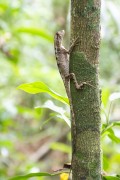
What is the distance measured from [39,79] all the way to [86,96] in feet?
7.03

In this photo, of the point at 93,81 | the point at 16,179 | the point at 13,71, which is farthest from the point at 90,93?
the point at 13,71

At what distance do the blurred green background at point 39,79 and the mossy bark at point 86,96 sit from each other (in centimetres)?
18

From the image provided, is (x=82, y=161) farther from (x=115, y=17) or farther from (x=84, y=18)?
(x=115, y=17)

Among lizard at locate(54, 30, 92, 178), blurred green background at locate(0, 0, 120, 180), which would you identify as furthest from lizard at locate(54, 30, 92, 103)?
blurred green background at locate(0, 0, 120, 180)

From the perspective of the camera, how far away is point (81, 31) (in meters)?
0.99

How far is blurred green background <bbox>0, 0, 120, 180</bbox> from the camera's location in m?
2.25

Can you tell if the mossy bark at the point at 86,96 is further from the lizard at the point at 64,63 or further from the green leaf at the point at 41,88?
the green leaf at the point at 41,88

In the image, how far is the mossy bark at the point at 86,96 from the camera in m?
0.99

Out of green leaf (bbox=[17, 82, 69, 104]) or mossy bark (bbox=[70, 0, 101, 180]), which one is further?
green leaf (bbox=[17, 82, 69, 104])

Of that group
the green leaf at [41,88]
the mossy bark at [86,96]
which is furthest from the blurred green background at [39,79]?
the mossy bark at [86,96]

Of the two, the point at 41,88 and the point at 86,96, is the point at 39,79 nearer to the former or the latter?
the point at 41,88

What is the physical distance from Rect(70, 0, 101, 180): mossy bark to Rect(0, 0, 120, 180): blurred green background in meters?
0.18

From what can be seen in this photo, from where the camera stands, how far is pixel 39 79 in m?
3.13

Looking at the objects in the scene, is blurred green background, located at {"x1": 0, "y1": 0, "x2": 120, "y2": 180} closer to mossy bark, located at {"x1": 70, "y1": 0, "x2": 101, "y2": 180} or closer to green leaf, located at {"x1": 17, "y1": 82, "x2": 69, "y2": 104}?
green leaf, located at {"x1": 17, "y1": 82, "x2": 69, "y2": 104}
